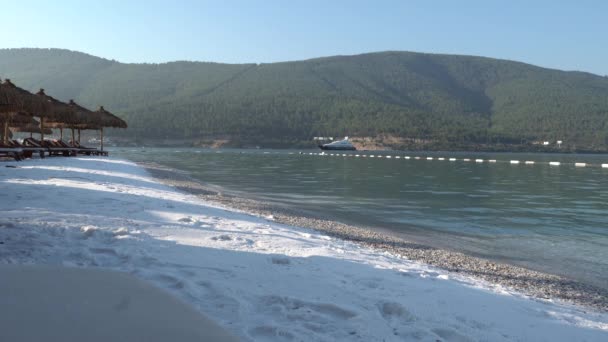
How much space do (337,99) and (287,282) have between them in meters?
147

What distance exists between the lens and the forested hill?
13025 centimetres

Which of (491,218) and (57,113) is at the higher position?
(57,113)

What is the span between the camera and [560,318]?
427cm

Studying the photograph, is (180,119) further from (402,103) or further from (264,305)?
(264,305)

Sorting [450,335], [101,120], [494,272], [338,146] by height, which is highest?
[101,120]

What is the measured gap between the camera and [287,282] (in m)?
4.33

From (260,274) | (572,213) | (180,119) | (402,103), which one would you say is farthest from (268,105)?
(260,274)

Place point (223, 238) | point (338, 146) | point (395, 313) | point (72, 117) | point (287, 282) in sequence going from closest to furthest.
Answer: point (395, 313) < point (287, 282) < point (223, 238) < point (72, 117) < point (338, 146)

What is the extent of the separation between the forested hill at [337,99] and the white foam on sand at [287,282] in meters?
118

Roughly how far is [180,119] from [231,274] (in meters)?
129

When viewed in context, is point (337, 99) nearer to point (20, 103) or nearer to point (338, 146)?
point (338, 146)

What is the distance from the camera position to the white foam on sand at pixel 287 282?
349 cm

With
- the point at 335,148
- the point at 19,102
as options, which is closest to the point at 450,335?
the point at 19,102

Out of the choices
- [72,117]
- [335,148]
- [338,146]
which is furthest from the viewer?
[338,146]
